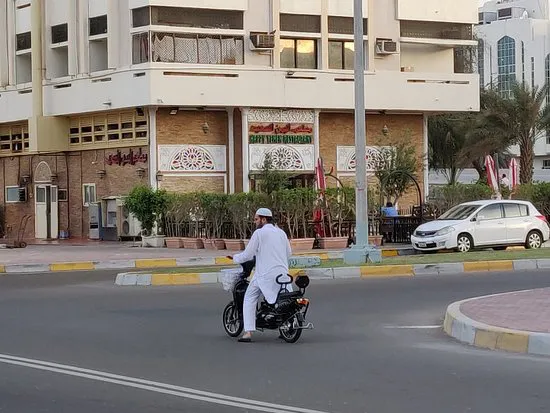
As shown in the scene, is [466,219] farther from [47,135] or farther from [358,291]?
[47,135]

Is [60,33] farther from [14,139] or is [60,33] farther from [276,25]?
[276,25]

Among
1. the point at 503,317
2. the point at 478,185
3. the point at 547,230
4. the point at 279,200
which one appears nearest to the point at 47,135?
the point at 279,200

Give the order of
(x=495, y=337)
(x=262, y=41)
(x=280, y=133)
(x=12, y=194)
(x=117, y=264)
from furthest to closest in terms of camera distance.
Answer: (x=12, y=194)
(x=280, y=133)
(x=262, y=41)
(x=117, y=264)
(x=495, y=337)

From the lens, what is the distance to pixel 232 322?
43.1 feet

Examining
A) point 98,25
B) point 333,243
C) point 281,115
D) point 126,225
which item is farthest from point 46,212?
point 333,243

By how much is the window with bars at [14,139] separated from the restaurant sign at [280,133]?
10076mm

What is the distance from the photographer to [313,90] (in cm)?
4012

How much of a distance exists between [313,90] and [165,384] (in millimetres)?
31253

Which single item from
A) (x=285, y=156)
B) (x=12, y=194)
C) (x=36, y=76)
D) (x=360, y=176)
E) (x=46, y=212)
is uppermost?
(x=36, y=76)

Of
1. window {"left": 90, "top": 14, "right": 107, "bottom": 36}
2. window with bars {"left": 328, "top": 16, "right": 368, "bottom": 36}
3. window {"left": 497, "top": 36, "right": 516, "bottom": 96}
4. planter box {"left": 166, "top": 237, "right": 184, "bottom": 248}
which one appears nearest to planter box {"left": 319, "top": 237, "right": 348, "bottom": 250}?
planter box {"left": 166, "top": 237, "right": 184, "bottom": 248}

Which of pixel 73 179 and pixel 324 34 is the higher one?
pixel 324 34

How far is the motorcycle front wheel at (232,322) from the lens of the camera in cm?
1304

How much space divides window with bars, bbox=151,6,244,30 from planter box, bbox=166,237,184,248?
27.2ft

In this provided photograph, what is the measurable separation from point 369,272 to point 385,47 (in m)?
20.9
